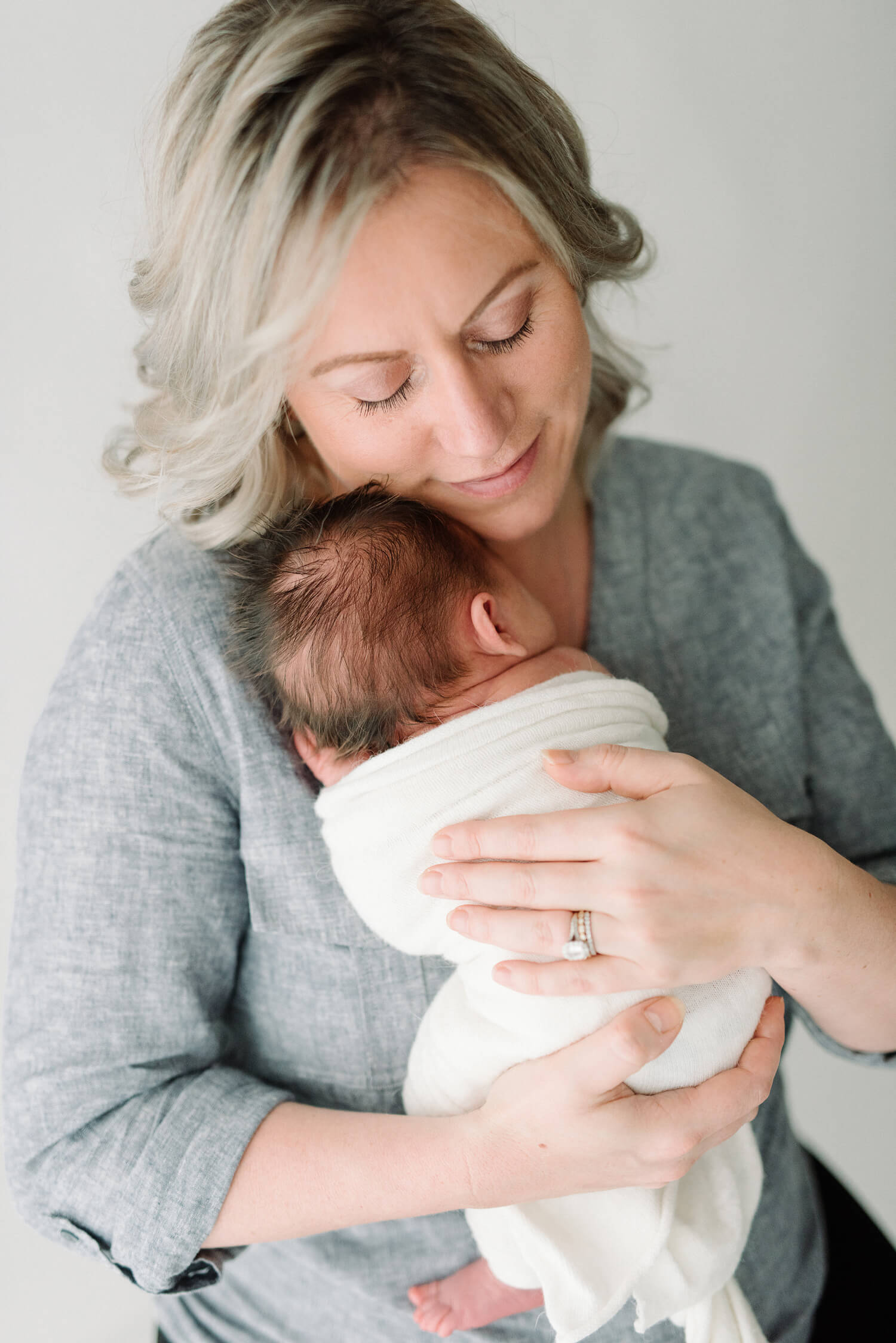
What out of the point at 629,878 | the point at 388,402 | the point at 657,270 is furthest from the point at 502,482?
the point at 657,270

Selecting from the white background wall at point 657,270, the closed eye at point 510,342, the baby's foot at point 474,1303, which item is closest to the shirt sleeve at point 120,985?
the baby's foot at point 474,1303

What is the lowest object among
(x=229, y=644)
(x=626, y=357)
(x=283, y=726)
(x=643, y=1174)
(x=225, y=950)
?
(x=643, y=1174)

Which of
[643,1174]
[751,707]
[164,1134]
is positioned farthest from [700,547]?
[164,1134]

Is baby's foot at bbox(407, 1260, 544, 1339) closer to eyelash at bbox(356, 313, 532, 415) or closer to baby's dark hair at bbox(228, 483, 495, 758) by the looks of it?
baby's dark hair at bbox(228, 483, 495, 758)

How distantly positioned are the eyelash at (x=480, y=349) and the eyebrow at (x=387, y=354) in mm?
43

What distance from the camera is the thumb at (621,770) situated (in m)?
0.93

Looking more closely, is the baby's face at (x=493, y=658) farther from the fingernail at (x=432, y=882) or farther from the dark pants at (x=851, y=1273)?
the dark pants at (x=851, y=1273)

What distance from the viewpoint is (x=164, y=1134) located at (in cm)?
102

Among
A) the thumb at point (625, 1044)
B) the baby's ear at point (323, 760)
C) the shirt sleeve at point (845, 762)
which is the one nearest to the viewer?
the thumb at point (625, 1044)

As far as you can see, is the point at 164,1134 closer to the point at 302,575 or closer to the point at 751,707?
the point at 302,575

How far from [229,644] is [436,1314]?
0.87m

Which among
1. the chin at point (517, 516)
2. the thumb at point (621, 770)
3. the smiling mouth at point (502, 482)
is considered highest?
the smiling mouth at point (502, 482)

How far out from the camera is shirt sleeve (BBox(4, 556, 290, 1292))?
1008mm

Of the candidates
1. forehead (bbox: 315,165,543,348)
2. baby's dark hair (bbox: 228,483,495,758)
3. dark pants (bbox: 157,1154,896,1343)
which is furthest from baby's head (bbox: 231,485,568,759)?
dark pants (bbox: 157,1154,896,1343)
